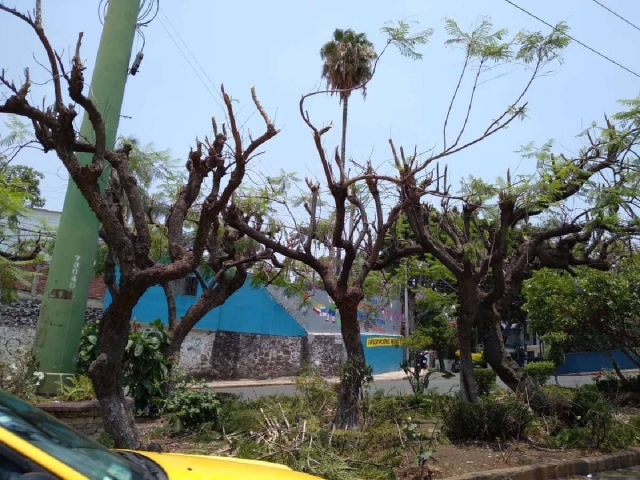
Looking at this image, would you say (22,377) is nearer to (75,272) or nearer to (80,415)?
(80,415)

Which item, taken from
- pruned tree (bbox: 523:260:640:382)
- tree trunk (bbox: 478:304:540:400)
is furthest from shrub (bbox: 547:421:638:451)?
pruned tree (bbox: 523:260:640:382)

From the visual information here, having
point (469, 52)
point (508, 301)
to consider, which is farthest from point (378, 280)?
point (469, 52)

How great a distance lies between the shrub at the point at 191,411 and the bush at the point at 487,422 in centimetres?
394

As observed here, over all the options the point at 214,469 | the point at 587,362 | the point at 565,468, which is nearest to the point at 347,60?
the point at 565,468

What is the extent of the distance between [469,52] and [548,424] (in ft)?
22.0

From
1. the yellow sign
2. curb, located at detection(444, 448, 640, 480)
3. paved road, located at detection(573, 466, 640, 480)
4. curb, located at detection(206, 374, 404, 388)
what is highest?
the yellow sign

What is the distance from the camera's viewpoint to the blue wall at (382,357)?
32250mm

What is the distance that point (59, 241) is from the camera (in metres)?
8.48

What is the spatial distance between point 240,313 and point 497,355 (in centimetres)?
1605

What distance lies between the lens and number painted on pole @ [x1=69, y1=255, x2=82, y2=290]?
8.35m

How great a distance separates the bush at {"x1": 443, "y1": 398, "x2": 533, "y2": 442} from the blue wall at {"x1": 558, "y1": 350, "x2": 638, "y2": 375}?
29.7 metres

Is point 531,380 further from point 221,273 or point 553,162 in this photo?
point 221,273

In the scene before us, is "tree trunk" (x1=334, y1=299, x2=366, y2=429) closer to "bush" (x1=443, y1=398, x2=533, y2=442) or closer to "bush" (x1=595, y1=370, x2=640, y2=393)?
"bush" (x1=443, y1=398, x2=533, y2=442)

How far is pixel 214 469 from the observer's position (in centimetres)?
302
